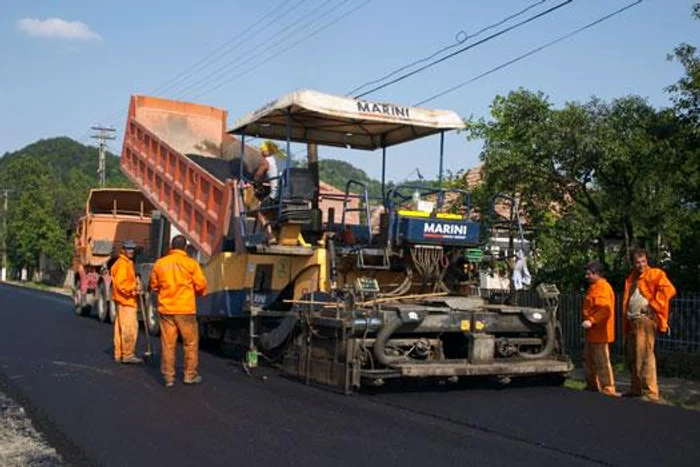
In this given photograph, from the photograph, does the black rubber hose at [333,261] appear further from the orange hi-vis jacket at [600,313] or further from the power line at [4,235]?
the power line at [4,235]

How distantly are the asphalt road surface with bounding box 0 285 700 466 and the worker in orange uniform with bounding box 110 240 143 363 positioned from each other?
740 mm

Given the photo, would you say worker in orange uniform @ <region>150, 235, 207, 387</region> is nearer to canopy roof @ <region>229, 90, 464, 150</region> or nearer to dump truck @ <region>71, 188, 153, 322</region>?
canopy roof @ <region>229, 90, 464, 150</region>

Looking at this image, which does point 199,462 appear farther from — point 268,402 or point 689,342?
point 689,342

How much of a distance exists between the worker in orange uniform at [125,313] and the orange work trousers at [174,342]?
1.56 m

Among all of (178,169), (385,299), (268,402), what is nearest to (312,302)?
(385,299)

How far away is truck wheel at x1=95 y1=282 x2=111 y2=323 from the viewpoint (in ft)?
50.0

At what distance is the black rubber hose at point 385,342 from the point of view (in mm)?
7086

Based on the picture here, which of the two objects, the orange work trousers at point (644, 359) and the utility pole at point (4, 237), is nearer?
the orange work trousers at point (644, 359)

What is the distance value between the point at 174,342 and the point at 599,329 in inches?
161

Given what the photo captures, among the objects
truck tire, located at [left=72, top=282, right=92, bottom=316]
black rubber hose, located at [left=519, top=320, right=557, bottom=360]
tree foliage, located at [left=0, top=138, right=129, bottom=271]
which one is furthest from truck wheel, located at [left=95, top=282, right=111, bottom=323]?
tree foliage, located at [left=0, top=138, right=129, bottom=271]

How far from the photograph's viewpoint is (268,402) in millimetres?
6820

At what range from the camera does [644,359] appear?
762cm

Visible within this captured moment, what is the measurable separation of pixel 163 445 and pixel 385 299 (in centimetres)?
304

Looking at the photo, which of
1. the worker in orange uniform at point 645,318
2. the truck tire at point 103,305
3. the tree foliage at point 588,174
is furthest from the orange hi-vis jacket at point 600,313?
the truck tire at point 103,305
